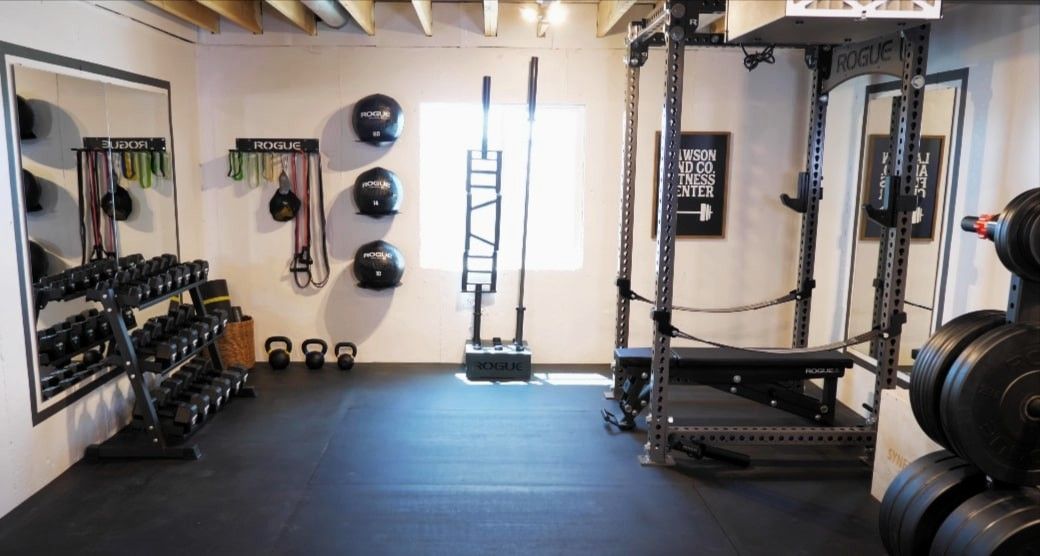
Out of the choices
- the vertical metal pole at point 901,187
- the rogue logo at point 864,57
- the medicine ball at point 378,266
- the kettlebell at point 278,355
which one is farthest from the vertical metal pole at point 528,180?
the vertical metal pole at point 901,187

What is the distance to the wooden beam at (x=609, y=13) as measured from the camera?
157 inches

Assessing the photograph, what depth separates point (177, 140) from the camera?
454 cm

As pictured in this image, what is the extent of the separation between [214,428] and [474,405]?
4.84 feet

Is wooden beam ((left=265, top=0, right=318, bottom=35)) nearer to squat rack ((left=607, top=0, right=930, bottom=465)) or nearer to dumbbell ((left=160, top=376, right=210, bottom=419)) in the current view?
squat rack ((left=607, top=0, right=930, bottom=465))

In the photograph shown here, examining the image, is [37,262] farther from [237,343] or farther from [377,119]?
[377,119]

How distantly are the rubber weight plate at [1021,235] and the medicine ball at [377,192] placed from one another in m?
3.52

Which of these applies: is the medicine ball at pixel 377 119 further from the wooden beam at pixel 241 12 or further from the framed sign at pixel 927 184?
the framed sign at pixel 927 184

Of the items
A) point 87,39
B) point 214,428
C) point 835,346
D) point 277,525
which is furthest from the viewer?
point 214,428

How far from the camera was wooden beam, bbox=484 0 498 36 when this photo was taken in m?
4.04

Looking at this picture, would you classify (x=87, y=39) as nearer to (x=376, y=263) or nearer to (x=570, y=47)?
(x=376, y=263)

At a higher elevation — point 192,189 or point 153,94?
point 153,94

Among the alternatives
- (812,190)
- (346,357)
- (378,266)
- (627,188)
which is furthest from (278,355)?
(812,190)

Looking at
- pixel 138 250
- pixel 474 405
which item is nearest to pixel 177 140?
pixel 138 250

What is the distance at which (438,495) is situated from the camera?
9.96 ft
